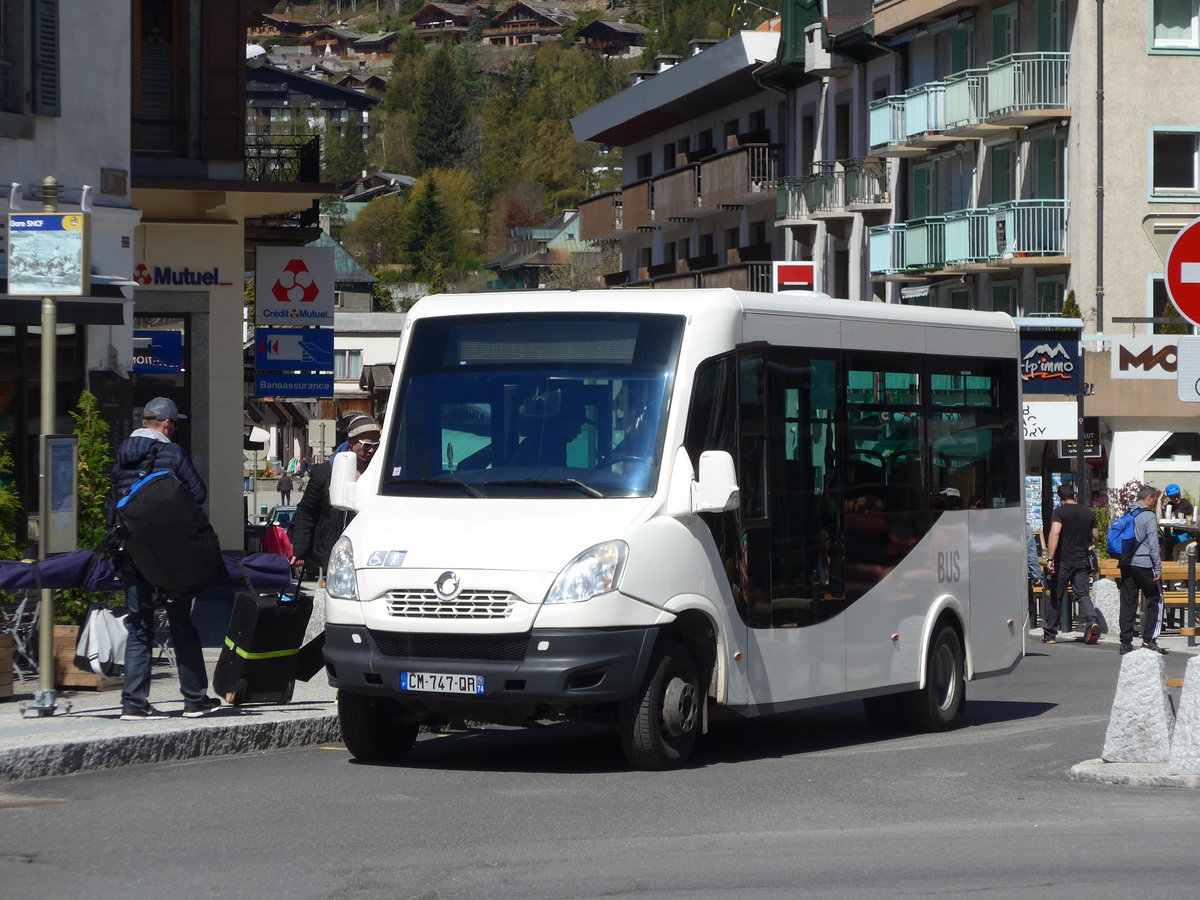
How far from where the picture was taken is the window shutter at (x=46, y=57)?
17.8 metres

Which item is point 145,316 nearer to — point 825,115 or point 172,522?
point 172,522

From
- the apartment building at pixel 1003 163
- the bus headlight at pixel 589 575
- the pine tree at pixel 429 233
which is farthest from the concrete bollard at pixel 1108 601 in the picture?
the pine tree at pixel 429 233

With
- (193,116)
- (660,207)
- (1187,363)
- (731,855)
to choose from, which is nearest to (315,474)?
(1187,363)

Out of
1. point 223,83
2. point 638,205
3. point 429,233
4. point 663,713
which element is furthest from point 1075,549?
point 429,233

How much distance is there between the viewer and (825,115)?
188 feet

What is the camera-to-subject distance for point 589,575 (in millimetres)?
10367

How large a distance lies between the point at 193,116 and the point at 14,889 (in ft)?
62.5

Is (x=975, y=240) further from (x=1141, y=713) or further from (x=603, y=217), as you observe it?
(x=1141, y=713)

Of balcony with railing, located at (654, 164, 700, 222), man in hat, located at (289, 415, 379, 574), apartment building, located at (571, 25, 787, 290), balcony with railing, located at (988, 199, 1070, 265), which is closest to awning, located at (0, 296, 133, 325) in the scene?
man in hat, located at (289, 415, 379, 574)

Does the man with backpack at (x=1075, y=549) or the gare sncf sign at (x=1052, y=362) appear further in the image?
the gare sncf sign at (x=1052, y=362)

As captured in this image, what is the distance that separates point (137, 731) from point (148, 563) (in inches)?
36.8

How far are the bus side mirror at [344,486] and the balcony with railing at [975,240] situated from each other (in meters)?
35.2

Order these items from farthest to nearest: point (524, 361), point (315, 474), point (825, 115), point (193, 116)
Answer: point (825, 115) → point (193, 116) → point (315, 474) → point (524, 361)

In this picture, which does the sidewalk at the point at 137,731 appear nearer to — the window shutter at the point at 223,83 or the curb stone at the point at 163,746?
the curb stone at the point at 163,746
